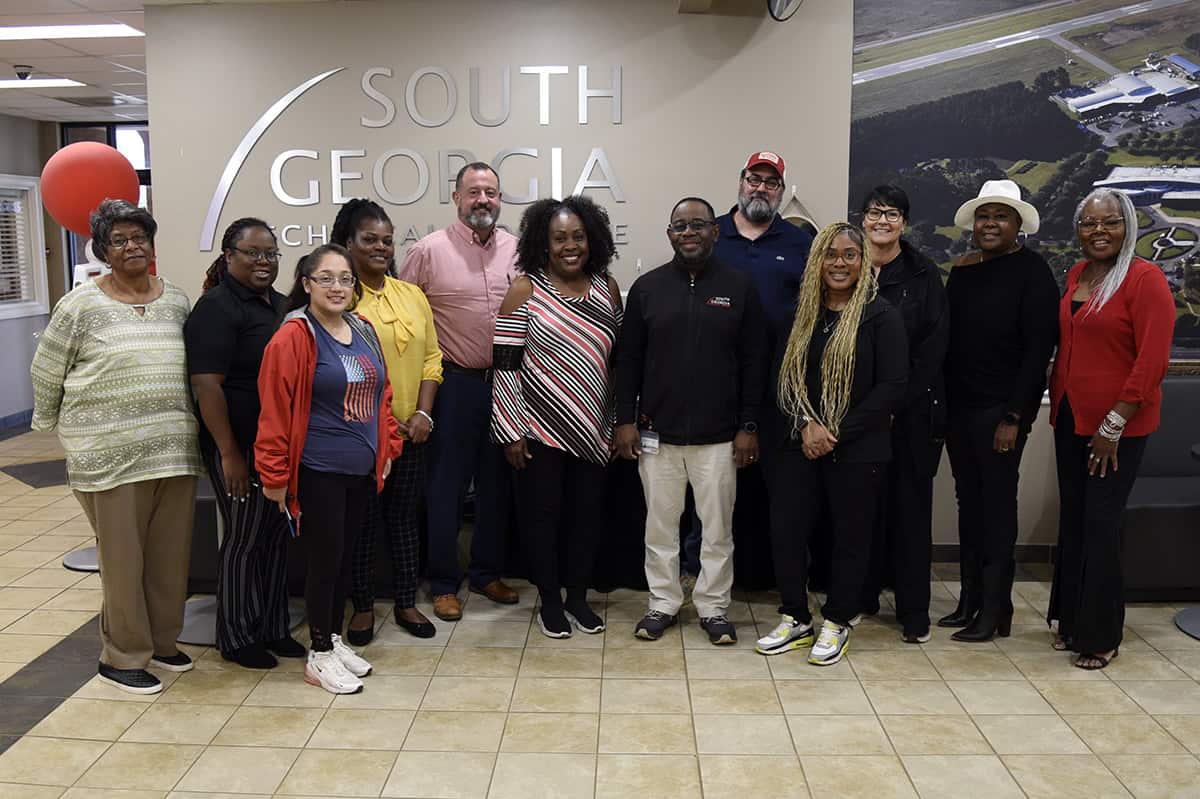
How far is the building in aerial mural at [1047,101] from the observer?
505 centimetres

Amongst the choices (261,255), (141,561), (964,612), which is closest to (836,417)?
(964,612)

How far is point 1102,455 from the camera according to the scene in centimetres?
373

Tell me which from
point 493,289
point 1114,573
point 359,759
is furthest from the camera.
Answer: point 493,289

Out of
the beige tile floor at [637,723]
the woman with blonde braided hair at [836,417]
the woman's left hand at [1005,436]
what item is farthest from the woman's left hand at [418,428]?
the woman's left hand at [1005,436]

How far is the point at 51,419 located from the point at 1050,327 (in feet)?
11.6

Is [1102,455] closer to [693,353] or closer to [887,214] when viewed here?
[887,214]

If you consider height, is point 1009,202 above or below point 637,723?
above

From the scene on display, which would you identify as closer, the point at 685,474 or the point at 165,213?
the point at 685,474

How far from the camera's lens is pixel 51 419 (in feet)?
11.7

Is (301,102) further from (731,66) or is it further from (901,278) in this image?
(901,278)

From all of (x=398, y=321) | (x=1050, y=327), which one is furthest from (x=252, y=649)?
(x=1050, y=327)

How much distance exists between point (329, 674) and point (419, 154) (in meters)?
2.75

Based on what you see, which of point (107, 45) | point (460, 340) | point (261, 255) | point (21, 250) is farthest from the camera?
point (21, 250)

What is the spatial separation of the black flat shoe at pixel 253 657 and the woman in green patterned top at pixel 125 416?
30 cm
